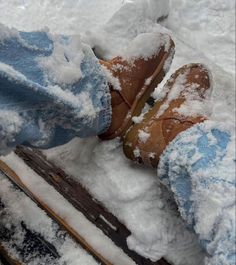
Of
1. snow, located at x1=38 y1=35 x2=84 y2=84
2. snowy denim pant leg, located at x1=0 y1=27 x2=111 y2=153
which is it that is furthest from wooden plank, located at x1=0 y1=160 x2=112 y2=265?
snow, located at x1=38 y1=35 x2=84 y2=84

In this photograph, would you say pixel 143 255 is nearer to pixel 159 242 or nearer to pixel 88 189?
pixel 159 242

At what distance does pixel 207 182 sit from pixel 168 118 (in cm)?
21

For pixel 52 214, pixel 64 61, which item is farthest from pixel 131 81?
pixel 52 214

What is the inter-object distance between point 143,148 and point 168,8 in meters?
0.58

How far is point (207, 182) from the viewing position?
686 mm

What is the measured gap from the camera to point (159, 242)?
0.83 m

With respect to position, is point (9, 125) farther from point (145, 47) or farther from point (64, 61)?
point (145, 47)

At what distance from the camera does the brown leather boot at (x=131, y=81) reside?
2.97 feet

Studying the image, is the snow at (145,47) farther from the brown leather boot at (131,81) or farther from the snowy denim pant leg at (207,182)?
the snowy denim pant leg at (207,182)

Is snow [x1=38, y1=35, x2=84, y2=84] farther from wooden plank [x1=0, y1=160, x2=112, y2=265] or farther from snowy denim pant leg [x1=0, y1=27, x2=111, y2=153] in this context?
wooden plank [x1=0, y1=160, x2=112, y2=265]

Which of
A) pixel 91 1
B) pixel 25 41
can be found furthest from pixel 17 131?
pixel 91 1

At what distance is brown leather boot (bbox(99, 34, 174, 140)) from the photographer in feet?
2.97

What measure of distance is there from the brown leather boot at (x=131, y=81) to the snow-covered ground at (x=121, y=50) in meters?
0.06

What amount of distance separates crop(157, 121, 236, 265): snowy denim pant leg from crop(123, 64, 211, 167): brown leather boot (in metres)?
0.05
